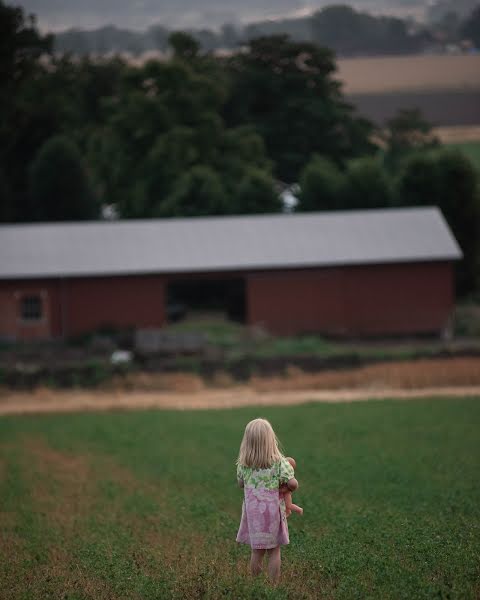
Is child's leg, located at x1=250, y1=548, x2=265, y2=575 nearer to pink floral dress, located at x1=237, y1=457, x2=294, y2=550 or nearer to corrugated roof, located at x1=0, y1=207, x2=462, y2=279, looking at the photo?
pink floral dress, located at x1=237, y1=457, x2=294, y2=550

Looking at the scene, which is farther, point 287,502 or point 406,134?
point 406,134

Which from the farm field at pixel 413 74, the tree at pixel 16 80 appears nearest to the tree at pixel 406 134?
the farm field at pixel 413 74

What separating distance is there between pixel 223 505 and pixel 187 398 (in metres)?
14.8

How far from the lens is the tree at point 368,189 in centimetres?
4322

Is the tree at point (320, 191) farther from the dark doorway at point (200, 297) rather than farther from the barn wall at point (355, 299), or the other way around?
the barn wall at point (355, 299)

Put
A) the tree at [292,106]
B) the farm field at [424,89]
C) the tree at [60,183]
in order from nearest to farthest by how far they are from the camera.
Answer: the tree at [60,183] < the tree at [292,106] < the farm field at [424,89]

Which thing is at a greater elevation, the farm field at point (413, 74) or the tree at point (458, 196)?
the farm field at point (413, 74)

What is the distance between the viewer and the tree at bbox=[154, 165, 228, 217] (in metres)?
45.0

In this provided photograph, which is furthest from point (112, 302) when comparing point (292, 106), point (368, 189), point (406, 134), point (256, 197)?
point (406, 134)

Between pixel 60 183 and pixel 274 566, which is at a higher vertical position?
pixel 274 566

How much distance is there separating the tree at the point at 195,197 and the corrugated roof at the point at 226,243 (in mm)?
6311

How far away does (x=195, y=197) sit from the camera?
4578cm

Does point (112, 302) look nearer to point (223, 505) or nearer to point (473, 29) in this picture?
point (223, 505)

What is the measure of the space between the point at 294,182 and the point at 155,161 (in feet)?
52.1
